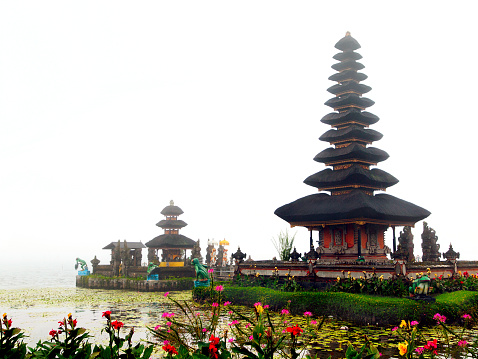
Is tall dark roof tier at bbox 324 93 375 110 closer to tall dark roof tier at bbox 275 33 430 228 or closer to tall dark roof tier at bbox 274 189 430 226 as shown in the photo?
tall dark roof tier at bbox 275 33 430 228

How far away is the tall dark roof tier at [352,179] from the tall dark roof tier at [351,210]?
2.11 feet

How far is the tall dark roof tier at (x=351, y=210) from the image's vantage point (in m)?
24.3

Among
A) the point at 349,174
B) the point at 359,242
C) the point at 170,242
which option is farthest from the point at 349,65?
the point at 170,242

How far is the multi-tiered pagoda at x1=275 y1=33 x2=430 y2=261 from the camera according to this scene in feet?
83.1

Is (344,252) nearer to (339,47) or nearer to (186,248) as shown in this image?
(339,47)

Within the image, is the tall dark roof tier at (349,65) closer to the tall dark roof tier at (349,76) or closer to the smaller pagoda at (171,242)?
the tall dark roof tier at (349,76)

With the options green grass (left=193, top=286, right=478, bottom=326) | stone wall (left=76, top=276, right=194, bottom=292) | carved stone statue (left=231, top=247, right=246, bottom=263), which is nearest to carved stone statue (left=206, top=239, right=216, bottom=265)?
stone wall (left=76, top=276, right=194, bottom=292)

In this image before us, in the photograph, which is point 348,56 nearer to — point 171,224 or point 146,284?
point 146,284

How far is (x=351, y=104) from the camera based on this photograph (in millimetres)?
29969

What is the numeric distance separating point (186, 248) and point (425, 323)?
31.9 m

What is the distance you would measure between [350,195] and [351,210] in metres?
2.04

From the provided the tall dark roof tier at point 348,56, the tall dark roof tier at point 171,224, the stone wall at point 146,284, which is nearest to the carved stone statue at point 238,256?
the stone wall at point 146,284

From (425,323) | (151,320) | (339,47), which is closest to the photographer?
(425,323)

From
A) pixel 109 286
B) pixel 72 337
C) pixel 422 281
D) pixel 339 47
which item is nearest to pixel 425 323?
pixel 422 281
